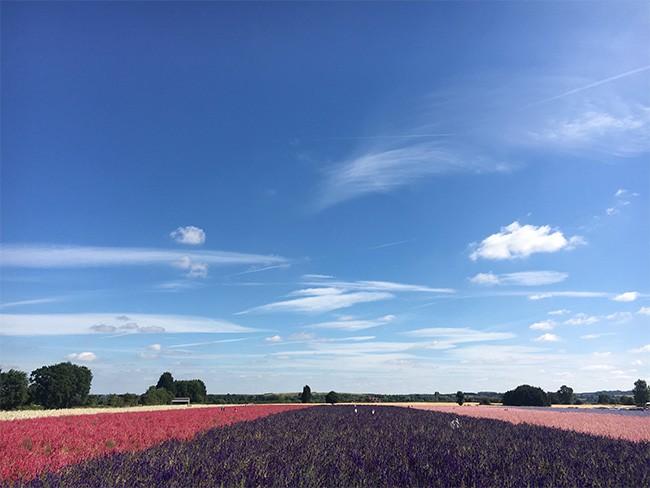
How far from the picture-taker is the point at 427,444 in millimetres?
6727

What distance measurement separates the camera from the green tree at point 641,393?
133 ft

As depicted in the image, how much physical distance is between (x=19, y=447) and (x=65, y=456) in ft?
4.16

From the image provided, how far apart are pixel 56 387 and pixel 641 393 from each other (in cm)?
5705

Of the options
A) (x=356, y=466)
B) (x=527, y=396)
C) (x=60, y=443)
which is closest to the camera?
(x=356, y=466)

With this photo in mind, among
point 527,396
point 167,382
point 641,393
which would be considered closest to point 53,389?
point 167,382

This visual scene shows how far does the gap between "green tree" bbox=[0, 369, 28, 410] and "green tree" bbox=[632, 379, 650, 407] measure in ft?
190

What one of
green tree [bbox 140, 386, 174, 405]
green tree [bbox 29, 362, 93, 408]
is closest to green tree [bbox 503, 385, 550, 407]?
green tree [bbox 140, 386, 174, 405]

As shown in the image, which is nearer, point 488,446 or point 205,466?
point 205,466

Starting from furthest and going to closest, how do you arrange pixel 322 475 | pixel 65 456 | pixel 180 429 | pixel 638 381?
pixel 638 381
pixel 180 429
pixel 65 456
pixel 322 475

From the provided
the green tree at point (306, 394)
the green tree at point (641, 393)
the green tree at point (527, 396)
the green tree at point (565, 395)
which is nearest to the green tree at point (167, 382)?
the green tree at point (306, 394)

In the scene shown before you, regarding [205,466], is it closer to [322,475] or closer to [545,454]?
[322,475]

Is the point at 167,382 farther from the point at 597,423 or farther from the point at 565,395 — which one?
the point at 597,423

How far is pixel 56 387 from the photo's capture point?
1823 inches

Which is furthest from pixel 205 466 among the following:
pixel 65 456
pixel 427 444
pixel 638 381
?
pixel 638 381
